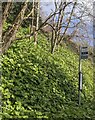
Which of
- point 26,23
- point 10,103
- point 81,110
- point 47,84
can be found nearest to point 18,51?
point 47,84

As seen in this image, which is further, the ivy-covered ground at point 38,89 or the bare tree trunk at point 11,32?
the bare tree trunk at point 11,32

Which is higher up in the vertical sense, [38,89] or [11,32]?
[11,32]

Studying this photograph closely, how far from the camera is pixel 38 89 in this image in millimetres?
9320

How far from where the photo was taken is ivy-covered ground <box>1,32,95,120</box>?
25.5 ft

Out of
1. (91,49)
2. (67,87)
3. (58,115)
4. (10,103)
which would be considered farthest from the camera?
(91,49)

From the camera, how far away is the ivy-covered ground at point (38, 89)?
7770mm

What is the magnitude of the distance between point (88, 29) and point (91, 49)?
4337mm

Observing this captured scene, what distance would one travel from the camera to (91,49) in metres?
22.8

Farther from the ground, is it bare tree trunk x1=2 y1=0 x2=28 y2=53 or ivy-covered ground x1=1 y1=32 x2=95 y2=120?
bare tree trunk x1=2 y1=0 x2=28 y2=53

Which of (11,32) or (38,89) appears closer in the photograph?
(11,32)

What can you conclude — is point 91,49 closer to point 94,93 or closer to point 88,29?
point 88,29

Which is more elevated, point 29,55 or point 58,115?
point 29,55

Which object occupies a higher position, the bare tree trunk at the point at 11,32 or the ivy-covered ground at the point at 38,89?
the bare tree trunk at the point at 11,32

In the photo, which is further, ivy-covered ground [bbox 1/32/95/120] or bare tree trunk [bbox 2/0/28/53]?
bare tree trunk [bbox 2/0/28/53]
